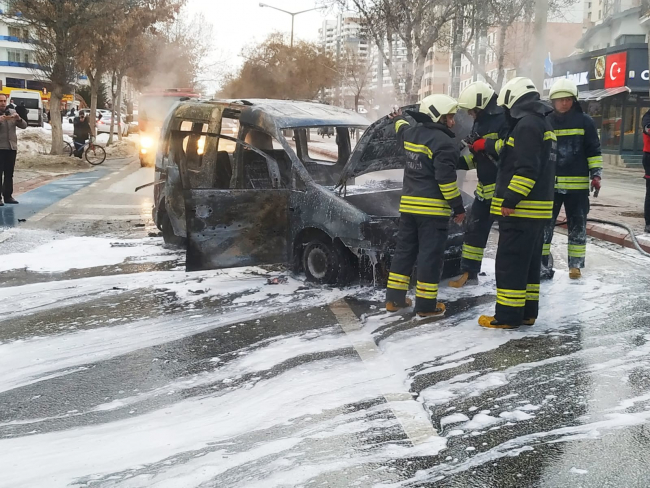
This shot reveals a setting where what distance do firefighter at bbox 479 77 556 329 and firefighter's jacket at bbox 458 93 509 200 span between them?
2.41ft

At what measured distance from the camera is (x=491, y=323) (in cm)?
548

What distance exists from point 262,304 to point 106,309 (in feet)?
4.29

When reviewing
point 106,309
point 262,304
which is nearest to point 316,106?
point 262,304

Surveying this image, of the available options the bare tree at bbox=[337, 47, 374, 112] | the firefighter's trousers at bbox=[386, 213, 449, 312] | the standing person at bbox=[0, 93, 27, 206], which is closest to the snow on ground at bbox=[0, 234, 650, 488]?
the firefighter's trousers at bbox=[386, 213, 449, 312]

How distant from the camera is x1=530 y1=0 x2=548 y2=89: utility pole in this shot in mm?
17750

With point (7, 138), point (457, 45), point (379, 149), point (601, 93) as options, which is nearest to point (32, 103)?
point (457, 45)

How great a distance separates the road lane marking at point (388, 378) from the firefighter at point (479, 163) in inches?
54.2

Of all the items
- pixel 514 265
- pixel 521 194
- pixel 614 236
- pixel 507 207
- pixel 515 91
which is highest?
pixel 515 91

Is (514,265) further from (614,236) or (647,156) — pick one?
(647,156)

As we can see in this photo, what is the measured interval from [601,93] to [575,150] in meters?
22.4

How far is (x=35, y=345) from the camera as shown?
16.5 ft

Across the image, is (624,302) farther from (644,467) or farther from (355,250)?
(644,467)

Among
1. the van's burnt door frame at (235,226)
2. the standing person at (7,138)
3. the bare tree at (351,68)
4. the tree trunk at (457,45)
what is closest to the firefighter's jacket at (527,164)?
the van's burnt door frame at (235,226)

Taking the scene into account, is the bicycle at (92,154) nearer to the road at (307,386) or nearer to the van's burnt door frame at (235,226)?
the road at (307,386)
